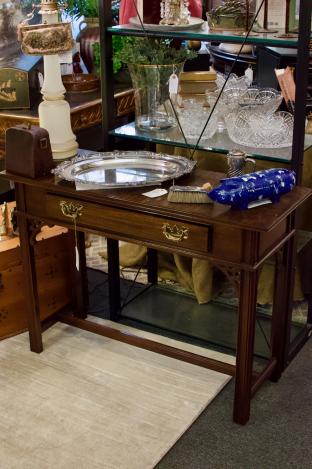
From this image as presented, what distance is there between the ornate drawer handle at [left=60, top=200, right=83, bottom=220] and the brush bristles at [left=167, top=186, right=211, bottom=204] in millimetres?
365

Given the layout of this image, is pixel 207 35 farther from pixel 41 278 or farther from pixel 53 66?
pixel 41 278

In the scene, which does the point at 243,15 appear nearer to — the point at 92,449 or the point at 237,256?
the point at 237,256

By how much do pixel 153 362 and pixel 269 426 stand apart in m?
0.57

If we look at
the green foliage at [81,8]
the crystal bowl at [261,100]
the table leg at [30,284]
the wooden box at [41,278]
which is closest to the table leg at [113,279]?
the wooden box at [41,278]

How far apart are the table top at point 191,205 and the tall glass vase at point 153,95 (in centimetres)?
35

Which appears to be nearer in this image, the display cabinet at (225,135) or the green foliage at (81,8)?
the display cabinet at (225,135)

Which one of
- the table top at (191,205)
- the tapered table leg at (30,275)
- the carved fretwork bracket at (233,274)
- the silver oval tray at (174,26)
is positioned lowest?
the tapered table leg at (30,275)

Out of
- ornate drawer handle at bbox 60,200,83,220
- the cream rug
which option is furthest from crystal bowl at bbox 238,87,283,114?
the cream rug

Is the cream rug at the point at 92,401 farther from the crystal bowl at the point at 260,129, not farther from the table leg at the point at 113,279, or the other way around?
the crystal bowl at the point at 260,129

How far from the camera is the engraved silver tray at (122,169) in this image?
2.39 m

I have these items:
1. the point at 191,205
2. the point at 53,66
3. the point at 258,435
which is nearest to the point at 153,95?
the point at 53,66

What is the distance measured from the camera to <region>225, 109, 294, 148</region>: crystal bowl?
8.23 feet

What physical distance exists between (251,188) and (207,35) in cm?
64

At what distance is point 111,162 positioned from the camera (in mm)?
2588
